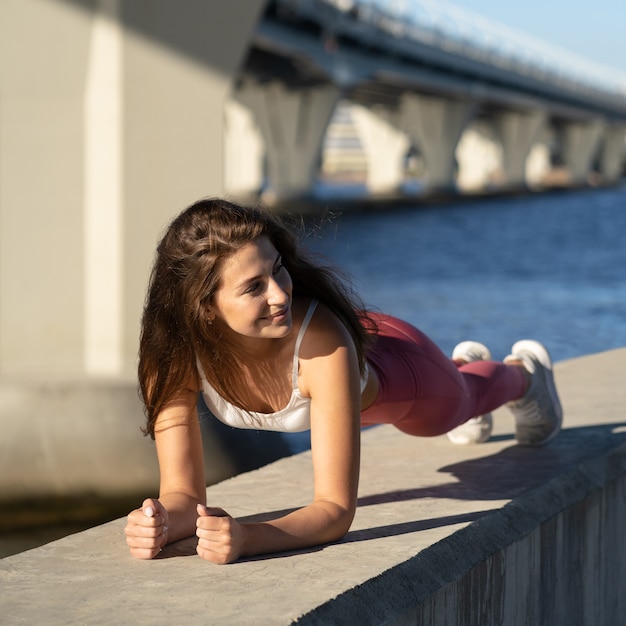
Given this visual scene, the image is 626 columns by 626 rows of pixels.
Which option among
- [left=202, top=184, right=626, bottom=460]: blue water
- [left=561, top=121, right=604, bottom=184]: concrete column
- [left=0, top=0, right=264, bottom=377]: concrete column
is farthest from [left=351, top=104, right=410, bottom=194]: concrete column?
[left=0, top=0, right=264, bottom=377]: concrete column

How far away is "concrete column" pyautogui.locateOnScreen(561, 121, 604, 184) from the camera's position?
3354 inches

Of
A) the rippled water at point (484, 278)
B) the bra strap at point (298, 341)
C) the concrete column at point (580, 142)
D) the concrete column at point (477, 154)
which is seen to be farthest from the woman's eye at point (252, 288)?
the concrete column at point (580, 142)

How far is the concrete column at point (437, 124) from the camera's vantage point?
5822cm

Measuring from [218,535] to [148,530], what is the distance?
208mm

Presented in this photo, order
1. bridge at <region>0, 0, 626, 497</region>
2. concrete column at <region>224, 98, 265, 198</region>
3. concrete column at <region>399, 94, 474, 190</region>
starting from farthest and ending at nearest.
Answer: concrete column at <region>224, 98, 265, 198</region>, concrete column at <region>399, 94, 474, 190</region>, bridge at <region>0, 0, 626, 497</region>

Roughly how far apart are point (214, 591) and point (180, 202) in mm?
6920

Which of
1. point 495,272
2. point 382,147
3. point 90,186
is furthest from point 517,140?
point 90,186

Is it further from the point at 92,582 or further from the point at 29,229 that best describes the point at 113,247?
the point at 92,582

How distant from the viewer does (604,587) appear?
410 cm

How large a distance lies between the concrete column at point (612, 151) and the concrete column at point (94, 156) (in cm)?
9134

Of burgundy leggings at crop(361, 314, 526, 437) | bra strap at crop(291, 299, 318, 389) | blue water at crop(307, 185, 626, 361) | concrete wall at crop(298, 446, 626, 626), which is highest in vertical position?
bra strap at crop(291, 299, 318, 389)

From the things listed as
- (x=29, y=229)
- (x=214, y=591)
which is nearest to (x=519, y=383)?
(x=214, y=591)

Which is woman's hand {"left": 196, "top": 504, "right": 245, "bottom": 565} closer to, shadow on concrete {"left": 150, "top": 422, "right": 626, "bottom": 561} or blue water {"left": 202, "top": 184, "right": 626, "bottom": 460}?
shadow on concrete {"left": 150, "top": 422, "right": 626, "bottom": 561}

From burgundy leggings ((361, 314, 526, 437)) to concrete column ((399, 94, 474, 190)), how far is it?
5491 cm
